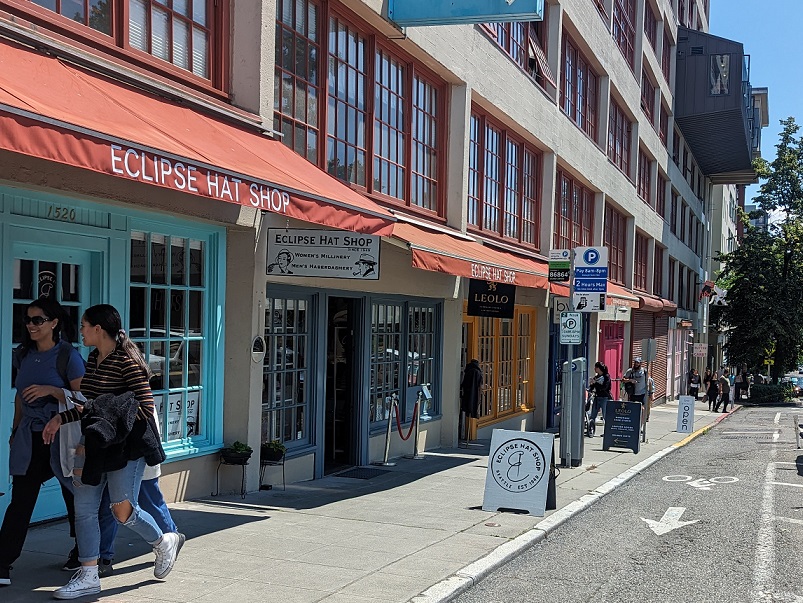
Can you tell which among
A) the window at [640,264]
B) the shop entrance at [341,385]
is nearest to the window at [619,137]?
the window at [640,264]

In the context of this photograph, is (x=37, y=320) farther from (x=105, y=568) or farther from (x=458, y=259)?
(x=458, y=259)

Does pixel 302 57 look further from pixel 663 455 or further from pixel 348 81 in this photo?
pixel 663 455

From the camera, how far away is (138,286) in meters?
8.73

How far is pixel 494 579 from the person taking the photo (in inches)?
287

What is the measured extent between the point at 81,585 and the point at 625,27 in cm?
2895

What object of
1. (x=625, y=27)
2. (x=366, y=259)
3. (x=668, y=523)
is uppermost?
(x=625, y=27)

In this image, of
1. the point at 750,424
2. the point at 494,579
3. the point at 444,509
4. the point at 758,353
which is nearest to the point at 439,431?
the point at 444,509

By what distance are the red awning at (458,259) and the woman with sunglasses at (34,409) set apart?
499cm

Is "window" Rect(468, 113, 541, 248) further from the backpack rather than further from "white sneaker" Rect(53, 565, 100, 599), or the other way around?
"white sneaker" Rect(53, 565, 100, 599)

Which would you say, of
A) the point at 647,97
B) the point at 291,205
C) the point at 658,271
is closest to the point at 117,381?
the point at 291,205

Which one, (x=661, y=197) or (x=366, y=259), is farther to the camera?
(x=661, y=197)

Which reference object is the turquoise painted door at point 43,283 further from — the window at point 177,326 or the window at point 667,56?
the window at point 667,56

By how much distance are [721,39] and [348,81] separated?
34.1m

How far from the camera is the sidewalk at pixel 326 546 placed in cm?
627
